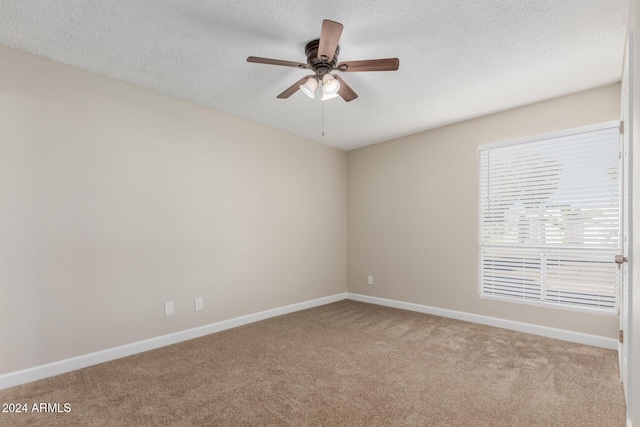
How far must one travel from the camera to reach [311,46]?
7.49ft

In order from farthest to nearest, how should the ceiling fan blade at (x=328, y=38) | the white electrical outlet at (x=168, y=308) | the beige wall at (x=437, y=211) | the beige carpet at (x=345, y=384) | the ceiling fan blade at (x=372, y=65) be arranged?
the beige wall at (x=437, y=211) → the white electrical outlet at (x=168, y=308) → the ceiling fan blade at (x=372, y=65) → the beige carpet at (x=345, y=384) → the ceiling fan blade at (x=328, y=38)

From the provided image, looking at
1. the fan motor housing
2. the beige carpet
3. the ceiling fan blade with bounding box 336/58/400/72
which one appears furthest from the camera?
the fan motor housing

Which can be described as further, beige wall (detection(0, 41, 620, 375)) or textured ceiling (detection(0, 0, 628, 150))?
beige wall (detection(0, 41, 620, 375))

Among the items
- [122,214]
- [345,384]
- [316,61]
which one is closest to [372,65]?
[316,61]

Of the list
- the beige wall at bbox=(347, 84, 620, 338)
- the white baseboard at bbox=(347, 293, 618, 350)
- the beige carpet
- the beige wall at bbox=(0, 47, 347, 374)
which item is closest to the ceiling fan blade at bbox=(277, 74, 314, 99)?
the beige wall at bbox=(0, 47, 347, 374)

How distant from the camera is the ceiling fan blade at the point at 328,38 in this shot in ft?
5.83

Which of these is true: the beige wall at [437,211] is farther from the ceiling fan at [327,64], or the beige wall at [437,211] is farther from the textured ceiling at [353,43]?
the ceiling fan at [327,64]

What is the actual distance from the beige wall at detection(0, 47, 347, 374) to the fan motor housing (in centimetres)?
170

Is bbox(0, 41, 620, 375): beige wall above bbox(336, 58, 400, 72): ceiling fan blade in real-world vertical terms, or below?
below

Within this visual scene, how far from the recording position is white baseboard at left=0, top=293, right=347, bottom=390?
2.36m

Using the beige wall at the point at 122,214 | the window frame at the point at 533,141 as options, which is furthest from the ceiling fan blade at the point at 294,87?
the window frame at the point at 533,141

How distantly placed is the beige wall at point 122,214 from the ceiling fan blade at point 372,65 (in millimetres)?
1963

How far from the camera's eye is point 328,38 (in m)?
1.92

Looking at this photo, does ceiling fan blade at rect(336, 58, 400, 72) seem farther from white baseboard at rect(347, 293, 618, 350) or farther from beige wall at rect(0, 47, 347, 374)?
white baseboard at rect(347, 293, 618, 350)
